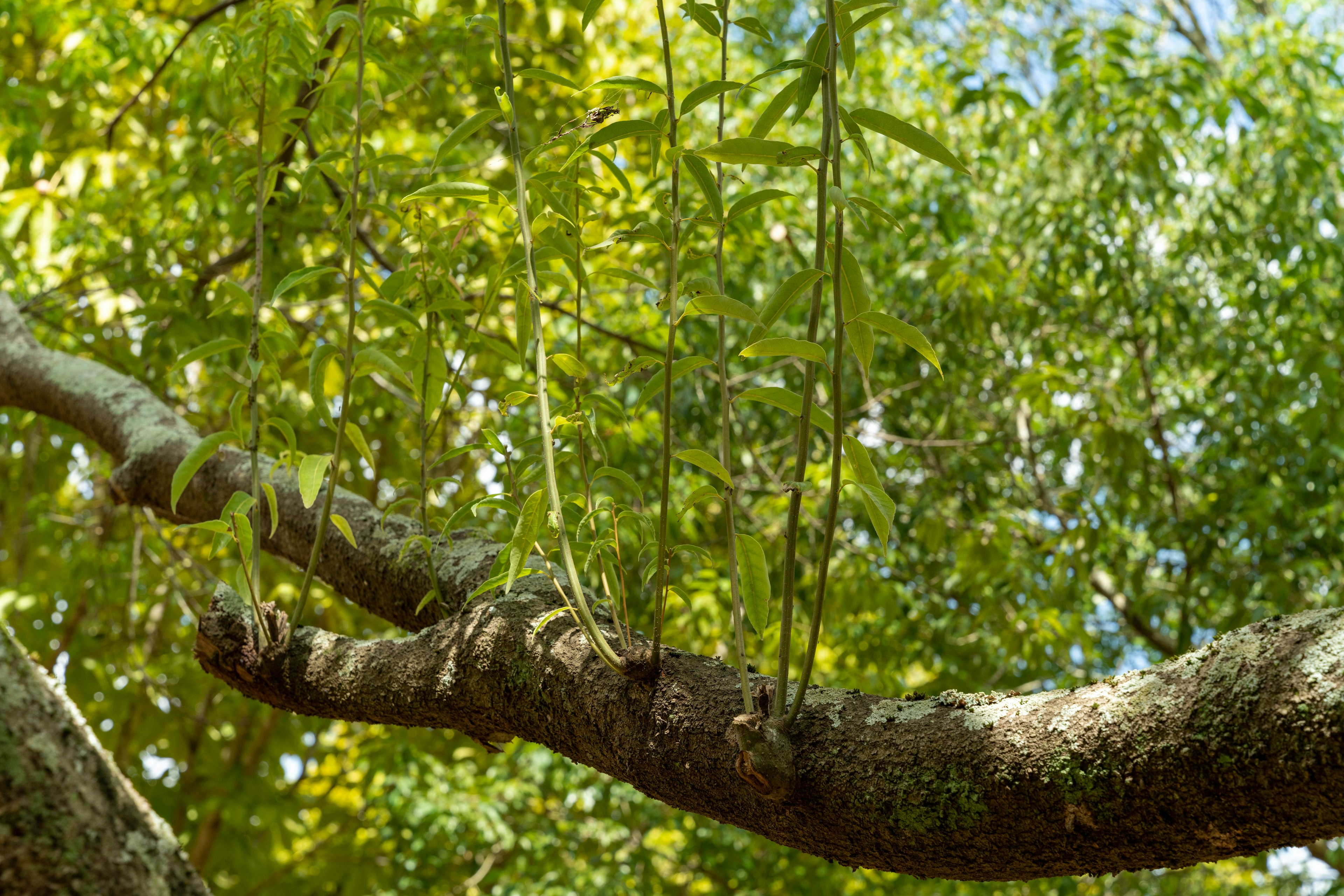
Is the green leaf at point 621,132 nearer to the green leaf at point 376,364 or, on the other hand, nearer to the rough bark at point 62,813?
the green leaf at point 376,364

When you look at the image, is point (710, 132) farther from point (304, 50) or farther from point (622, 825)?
point (622, 825)

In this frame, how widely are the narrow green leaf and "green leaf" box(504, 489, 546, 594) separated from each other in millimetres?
370

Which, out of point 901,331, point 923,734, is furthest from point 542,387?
point 923,734

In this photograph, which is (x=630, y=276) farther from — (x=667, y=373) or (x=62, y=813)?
(x=62, y=813)

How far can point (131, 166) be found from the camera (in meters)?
3.85

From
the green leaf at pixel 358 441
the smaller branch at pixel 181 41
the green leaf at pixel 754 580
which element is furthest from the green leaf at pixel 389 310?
the smaller branch at pixel 181 41

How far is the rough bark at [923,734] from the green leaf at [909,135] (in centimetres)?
40

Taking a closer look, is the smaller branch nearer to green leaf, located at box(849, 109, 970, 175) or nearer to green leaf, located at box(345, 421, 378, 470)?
green leaf, located at box(345, 421, 378, 470)

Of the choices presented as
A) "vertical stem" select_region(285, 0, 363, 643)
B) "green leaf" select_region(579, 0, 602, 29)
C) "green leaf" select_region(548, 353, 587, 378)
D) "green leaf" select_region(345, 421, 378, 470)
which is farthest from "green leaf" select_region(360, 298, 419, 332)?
"green leaf" select_region(579, 0, 602, 29)

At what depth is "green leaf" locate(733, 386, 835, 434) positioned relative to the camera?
89 centimetres

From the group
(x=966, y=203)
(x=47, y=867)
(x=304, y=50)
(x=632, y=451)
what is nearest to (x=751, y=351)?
(x=47, y=867)

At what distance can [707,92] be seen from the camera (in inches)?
33.2

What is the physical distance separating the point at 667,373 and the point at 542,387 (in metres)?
0.17

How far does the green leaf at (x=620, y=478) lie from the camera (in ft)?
3.44
